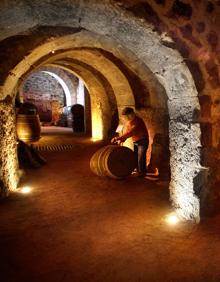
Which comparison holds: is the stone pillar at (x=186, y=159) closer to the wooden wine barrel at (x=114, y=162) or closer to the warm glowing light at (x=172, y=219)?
the warm glowing light at (x=172, y=219)

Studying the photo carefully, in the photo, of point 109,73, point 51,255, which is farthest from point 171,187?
point 109,73

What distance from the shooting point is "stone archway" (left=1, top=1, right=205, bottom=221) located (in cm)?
272

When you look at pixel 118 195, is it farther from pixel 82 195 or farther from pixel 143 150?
pixel 143 150

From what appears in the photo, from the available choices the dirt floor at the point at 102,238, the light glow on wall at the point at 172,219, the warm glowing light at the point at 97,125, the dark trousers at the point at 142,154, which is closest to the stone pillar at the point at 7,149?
the dirt floor at the point at 102,238

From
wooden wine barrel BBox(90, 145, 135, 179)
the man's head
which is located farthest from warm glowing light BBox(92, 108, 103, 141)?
wooden wine barrel BBox(90, 145, 135, 179)

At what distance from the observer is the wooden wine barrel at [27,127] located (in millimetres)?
7160

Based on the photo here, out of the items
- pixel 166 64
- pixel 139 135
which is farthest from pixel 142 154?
pixel 166 64

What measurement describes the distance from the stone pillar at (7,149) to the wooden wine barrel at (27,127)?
1875 mm

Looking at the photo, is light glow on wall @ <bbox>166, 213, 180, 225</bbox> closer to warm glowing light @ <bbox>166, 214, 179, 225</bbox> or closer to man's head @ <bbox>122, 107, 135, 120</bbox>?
warm glowing light @ <bbox>166, 214, 179, 225</bbox>

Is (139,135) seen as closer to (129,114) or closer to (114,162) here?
(129,114)

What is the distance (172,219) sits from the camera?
380 centimetres

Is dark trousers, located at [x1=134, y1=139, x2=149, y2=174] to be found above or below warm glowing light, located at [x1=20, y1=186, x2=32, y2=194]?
above

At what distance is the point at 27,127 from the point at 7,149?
2.48 metres

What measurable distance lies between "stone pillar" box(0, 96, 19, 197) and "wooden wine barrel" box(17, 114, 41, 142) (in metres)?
1.88
